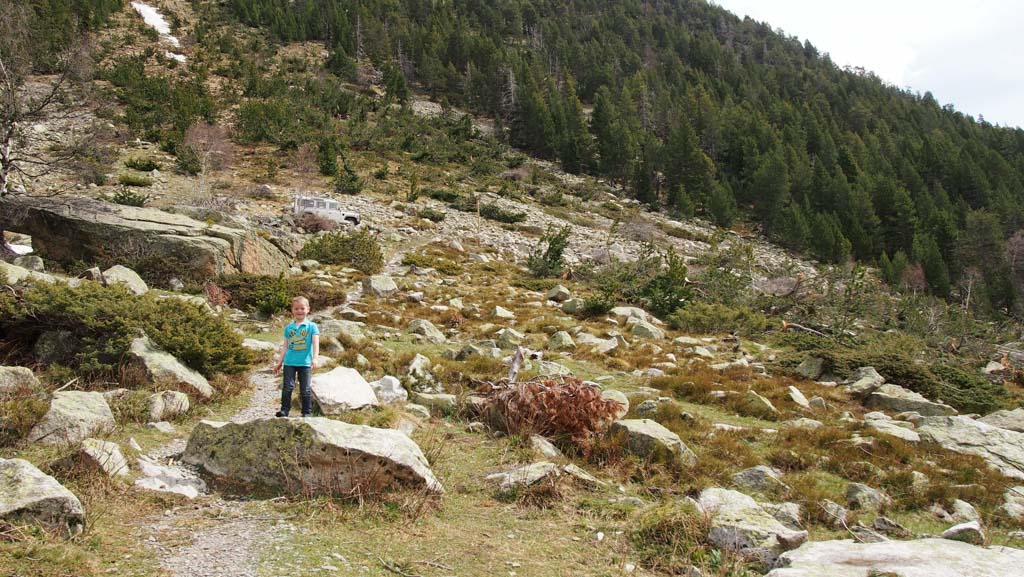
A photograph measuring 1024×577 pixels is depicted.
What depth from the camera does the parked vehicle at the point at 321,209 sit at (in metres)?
24.0

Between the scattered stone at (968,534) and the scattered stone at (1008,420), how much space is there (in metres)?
5.68

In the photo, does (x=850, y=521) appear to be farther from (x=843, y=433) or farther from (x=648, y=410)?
(x=648, y=410)

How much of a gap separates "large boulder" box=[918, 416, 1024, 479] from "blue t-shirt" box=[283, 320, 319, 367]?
26.5 ft

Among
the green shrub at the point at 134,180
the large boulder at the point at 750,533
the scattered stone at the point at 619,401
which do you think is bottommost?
the scattered stone at the point at 619,401

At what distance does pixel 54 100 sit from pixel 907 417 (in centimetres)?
1844

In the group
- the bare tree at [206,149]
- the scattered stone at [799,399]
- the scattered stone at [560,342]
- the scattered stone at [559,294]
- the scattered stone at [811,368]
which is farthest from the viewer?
the bare tree at [206,149]

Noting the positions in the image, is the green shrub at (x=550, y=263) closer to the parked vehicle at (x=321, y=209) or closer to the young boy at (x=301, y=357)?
the parked vehicle at (x=321, y=209)

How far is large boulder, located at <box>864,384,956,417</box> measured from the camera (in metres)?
8.65

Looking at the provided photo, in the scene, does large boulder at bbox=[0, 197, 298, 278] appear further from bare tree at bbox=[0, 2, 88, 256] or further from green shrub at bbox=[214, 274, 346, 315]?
green shrub at bbox=[214, 274, 346, 315]

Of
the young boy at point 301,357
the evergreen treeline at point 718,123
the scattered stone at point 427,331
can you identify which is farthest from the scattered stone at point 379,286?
the evergreen treeline at point 718,123

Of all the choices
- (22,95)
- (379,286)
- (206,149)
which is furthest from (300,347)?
(206,149)

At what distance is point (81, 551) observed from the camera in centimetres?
302

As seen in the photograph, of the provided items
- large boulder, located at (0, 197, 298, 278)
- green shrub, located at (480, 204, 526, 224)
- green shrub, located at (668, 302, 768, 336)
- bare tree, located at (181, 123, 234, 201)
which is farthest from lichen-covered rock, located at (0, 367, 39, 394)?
green shrub, located at (480, 204, 526, 224)

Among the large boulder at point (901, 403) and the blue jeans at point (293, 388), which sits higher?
the large boulder at point (901, 403)
